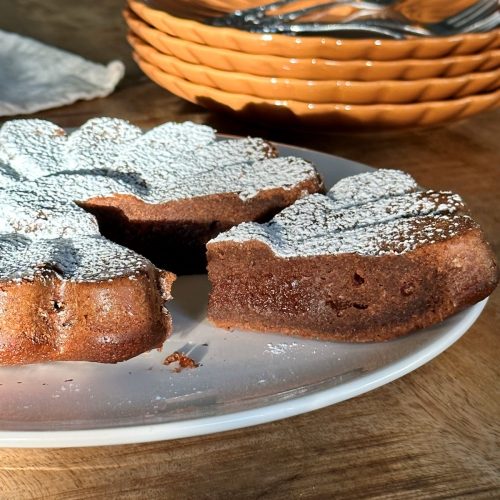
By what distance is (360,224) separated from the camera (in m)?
1.18

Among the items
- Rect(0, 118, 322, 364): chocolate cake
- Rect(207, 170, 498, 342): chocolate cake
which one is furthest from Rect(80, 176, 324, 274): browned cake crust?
Rect(207, 170, 498, 342): chocolate cake

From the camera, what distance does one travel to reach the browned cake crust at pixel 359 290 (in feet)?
3.66

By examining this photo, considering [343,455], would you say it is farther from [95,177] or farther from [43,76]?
[43,76]

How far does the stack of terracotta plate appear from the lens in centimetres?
152

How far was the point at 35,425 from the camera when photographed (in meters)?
0.92

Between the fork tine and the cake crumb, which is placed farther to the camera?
the fork tine

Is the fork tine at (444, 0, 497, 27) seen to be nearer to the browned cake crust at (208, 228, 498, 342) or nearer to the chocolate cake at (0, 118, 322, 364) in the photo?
the chocolate cake at (0, 118, 322, 364)

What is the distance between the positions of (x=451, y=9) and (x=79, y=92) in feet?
2.75

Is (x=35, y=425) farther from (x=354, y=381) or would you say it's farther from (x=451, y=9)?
(x=451, y=9)

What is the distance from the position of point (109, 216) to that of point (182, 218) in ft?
0.35

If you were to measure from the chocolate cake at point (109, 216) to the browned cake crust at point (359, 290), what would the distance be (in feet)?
0.40

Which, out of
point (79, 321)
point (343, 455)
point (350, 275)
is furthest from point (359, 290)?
point (79, 321)

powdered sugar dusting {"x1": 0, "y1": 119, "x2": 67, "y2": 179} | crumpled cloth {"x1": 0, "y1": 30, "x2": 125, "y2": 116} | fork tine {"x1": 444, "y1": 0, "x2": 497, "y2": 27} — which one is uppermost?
fork tine {"x1": 444, "y1": 0, "x2": 497, "y2": 27}

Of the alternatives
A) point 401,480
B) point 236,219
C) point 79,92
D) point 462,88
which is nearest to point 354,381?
point 401,480
